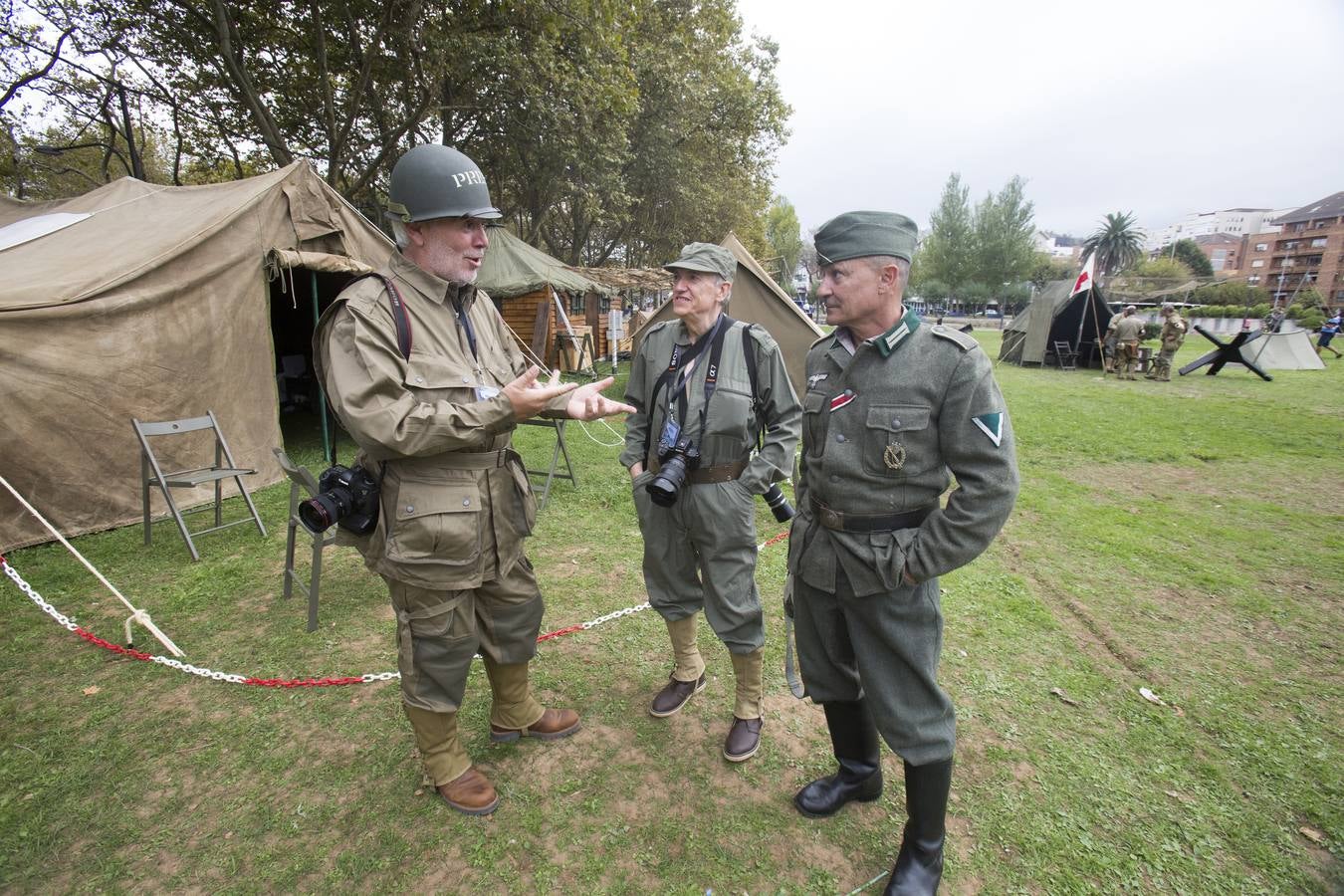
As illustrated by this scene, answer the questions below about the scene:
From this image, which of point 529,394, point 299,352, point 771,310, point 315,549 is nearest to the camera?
point 529,394

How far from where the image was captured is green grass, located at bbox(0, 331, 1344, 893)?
2217mm

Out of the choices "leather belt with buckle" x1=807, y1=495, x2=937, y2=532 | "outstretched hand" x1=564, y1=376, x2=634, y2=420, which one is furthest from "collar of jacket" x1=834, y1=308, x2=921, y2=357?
"outstretched hand" x1=564, y1=376, x2=634, y2=420

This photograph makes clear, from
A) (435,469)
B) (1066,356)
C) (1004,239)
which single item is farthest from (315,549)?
(1004,239)

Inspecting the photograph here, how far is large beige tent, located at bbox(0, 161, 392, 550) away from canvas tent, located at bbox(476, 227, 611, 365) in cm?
569

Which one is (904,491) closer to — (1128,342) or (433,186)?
(433,186)

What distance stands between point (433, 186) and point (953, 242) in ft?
221

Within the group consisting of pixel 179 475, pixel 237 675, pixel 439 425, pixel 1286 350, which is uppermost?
pixel 439 425

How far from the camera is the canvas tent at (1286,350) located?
16656 millimetres

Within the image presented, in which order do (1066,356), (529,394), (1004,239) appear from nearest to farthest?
1. (529,394)
2. (1066,356)
3. (1004,239)

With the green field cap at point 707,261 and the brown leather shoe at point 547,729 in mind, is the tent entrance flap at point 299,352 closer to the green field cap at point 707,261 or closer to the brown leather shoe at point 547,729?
the brown leather shoe at point 547,729

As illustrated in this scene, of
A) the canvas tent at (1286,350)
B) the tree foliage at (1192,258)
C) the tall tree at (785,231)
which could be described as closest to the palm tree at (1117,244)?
the tree foliage at (1192,258)

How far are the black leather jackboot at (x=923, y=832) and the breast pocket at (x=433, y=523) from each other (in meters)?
1.67

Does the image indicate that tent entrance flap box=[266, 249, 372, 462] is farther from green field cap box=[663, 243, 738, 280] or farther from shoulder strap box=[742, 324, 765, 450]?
shoulder strap box=[742, 324, 765, 450]

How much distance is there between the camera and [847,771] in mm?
2436
